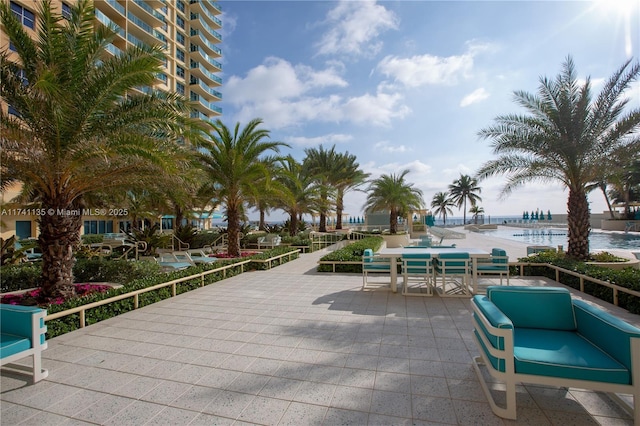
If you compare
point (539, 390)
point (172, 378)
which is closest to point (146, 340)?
point (172, 378)

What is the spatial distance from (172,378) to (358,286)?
17.3 feet

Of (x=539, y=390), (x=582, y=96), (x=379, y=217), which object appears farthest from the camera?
(x=379, y=217)

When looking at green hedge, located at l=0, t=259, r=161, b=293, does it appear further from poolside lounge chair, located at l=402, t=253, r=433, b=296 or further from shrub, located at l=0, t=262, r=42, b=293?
poolside lounge chair, located at l=402, t=253, r=433, b=296

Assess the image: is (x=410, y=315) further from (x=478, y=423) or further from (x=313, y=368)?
(x=478, y=423)

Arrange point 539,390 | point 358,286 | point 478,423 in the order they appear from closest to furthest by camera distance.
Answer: point 478,423, point 539,390, point 358,286

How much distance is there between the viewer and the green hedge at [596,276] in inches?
217

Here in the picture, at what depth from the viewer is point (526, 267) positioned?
888cm

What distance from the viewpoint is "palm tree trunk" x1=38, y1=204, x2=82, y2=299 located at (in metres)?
5.61

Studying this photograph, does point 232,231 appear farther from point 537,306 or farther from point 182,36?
point 182,36

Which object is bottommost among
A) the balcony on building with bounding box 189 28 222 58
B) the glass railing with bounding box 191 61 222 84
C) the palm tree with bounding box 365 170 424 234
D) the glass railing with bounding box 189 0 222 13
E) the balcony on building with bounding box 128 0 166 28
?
the palm tree with bounding box 365 170 424 234

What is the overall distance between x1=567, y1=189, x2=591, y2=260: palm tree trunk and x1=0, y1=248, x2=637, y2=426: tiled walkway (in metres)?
6.62

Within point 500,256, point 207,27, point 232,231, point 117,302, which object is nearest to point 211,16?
point 207,27

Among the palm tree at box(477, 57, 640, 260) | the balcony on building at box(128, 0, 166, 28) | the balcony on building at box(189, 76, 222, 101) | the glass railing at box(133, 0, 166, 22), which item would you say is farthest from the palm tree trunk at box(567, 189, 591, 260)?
the balcony on building at box(189, 76, 222, 101)

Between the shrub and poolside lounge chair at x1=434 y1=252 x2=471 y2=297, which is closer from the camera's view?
poolside lounge chair at x1=434 y1=252 x2=471 y2=297
